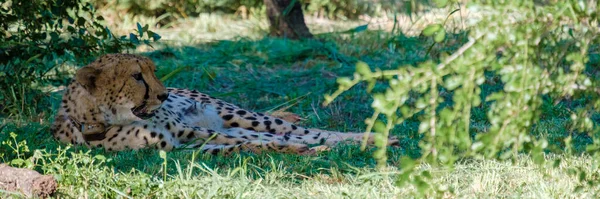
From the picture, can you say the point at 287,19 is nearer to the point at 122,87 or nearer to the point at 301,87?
the point at 301,87

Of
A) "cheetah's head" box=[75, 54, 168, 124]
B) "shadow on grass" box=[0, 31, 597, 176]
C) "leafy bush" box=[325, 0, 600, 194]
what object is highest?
"leafy bush" box=[325, 0, 600, 194]

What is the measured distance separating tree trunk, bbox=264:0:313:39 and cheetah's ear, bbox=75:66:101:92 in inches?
184

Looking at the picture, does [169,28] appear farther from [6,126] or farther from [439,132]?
[439,132]

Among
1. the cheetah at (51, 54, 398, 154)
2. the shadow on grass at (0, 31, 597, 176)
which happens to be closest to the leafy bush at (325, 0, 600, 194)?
the shadow on grass at (0, 31, 597, 176)

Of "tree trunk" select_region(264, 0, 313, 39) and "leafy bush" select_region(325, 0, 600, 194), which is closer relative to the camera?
"leafy bush" select_region(325, 0, 600, 194)

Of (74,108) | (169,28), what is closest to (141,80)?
(74,108)

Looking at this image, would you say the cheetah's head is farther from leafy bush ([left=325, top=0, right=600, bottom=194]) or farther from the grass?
leafy bush ([left=325, top=0, right=600, bottom=194])

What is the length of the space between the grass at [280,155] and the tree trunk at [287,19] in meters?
0.28

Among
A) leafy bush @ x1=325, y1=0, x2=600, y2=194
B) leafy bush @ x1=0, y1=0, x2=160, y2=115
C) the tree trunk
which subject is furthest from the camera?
the tree trunk

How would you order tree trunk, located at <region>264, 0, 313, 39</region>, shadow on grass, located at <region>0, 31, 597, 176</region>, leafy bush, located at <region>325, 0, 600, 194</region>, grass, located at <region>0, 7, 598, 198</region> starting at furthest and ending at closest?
tree trunk, located at <region>264, 0, 313, 39</region> → shadow on grass, located at <region>0, 31, 597, 176</region> → grass, located at <region>0, 7, 598, 198</region> → leafy bush, located at <region>325, 0, 600, 194</region>

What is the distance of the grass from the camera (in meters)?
4.00

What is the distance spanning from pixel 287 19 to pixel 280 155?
5.18 metres

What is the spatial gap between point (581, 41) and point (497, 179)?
1.49 meters

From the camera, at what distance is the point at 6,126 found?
6.26m
